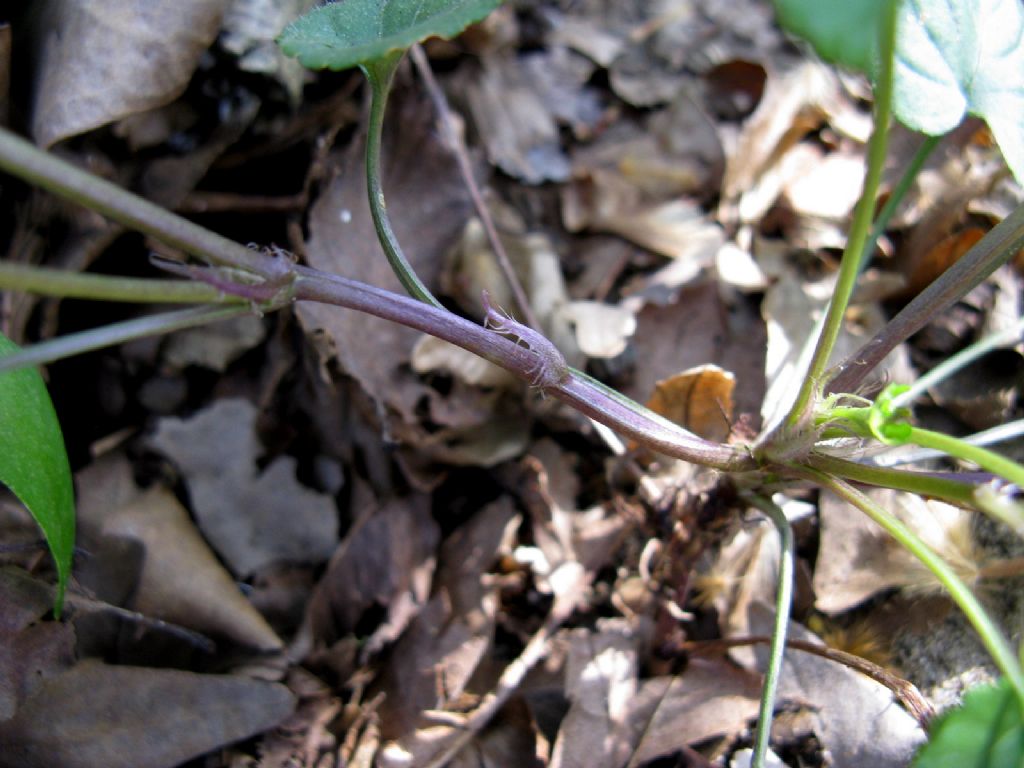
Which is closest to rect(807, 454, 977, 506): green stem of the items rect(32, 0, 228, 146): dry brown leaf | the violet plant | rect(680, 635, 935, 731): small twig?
the violet plant

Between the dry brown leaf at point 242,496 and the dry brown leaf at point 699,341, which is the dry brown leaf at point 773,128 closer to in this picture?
the dry brown leaf at point 699,341

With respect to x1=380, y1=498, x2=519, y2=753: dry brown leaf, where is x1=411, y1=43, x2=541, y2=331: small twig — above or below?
above

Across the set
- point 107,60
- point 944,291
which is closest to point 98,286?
point 107,60

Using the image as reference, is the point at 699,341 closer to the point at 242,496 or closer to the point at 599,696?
the point at 599,696

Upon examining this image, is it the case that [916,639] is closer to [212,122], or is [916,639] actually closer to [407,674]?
[407,674]

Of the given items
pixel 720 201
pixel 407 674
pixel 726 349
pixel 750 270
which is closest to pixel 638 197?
pixel 720 201

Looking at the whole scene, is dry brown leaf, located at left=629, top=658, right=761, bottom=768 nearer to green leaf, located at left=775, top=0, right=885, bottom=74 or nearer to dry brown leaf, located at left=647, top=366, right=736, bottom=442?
dry brown leaf, located at left=647, top=366, right=736, bottom=442
